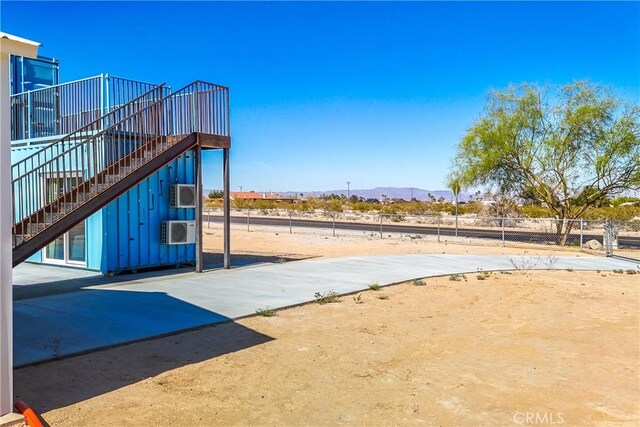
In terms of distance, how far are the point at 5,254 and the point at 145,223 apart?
9.06 m

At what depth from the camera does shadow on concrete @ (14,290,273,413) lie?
18.3ft

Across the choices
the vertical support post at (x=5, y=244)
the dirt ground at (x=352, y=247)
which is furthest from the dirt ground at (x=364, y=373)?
the dirt ground at (x=352, y=247)

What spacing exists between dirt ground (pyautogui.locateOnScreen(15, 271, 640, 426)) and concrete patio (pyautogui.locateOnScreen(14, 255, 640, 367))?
0.60 metres

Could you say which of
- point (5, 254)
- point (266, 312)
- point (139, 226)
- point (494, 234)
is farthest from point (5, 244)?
point (494, 234)

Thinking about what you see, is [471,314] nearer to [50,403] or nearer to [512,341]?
[512,341]

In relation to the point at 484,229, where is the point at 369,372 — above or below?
below

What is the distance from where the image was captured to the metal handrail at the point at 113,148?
9.73 meters

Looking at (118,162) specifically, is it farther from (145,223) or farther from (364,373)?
(364,373)

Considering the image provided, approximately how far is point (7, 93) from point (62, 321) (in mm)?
4582

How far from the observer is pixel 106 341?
23.2ft

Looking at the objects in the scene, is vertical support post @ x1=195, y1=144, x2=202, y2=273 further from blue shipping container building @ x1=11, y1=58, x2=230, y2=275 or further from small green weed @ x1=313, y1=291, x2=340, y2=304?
small green weed @ x1=313, y1=291, x2=340, y2=304

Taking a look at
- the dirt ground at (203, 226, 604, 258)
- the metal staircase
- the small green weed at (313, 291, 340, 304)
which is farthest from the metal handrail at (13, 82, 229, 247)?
the dirt ground at (203, 226, 604, 258)

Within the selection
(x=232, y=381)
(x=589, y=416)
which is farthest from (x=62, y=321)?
(x=589, y=416)

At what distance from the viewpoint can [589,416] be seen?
496cm
